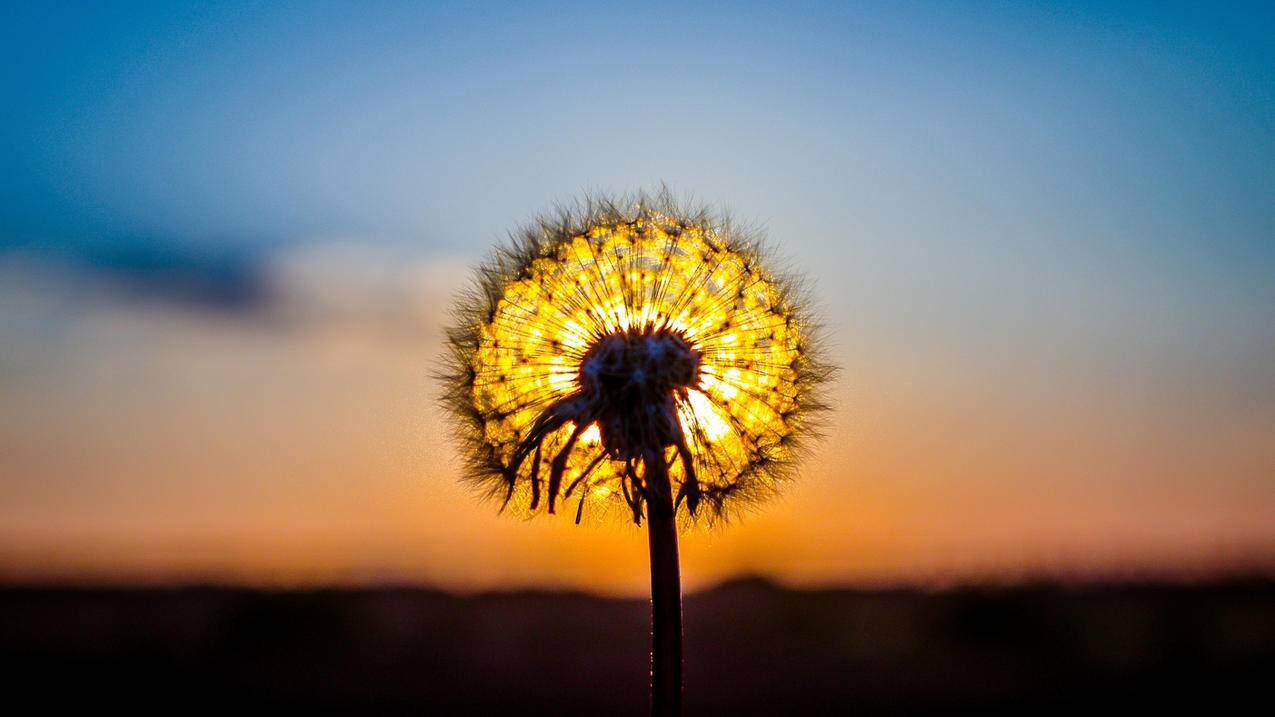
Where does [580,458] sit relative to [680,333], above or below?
below

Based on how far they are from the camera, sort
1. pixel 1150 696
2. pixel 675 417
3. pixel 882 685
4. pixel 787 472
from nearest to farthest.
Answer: pixel 675 417 < pixel 787 472 < pixel 1150 696 < pixel 882 685

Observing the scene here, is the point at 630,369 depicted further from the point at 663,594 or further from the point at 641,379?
the point at 663,594

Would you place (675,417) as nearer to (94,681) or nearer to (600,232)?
(600,232)

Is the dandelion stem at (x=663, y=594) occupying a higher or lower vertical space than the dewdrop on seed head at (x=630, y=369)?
lower

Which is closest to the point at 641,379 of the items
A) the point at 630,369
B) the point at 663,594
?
the point at 630,369

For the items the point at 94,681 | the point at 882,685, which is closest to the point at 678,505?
the point at 882,685

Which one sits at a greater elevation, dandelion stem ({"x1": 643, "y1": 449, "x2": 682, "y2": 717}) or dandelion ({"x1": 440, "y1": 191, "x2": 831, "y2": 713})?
dandelion ({"x1": 440, "y1": 191, "x2": 831, "y2": 713})

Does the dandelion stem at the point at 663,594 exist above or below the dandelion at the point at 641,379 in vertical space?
below

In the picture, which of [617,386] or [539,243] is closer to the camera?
[617,386]
